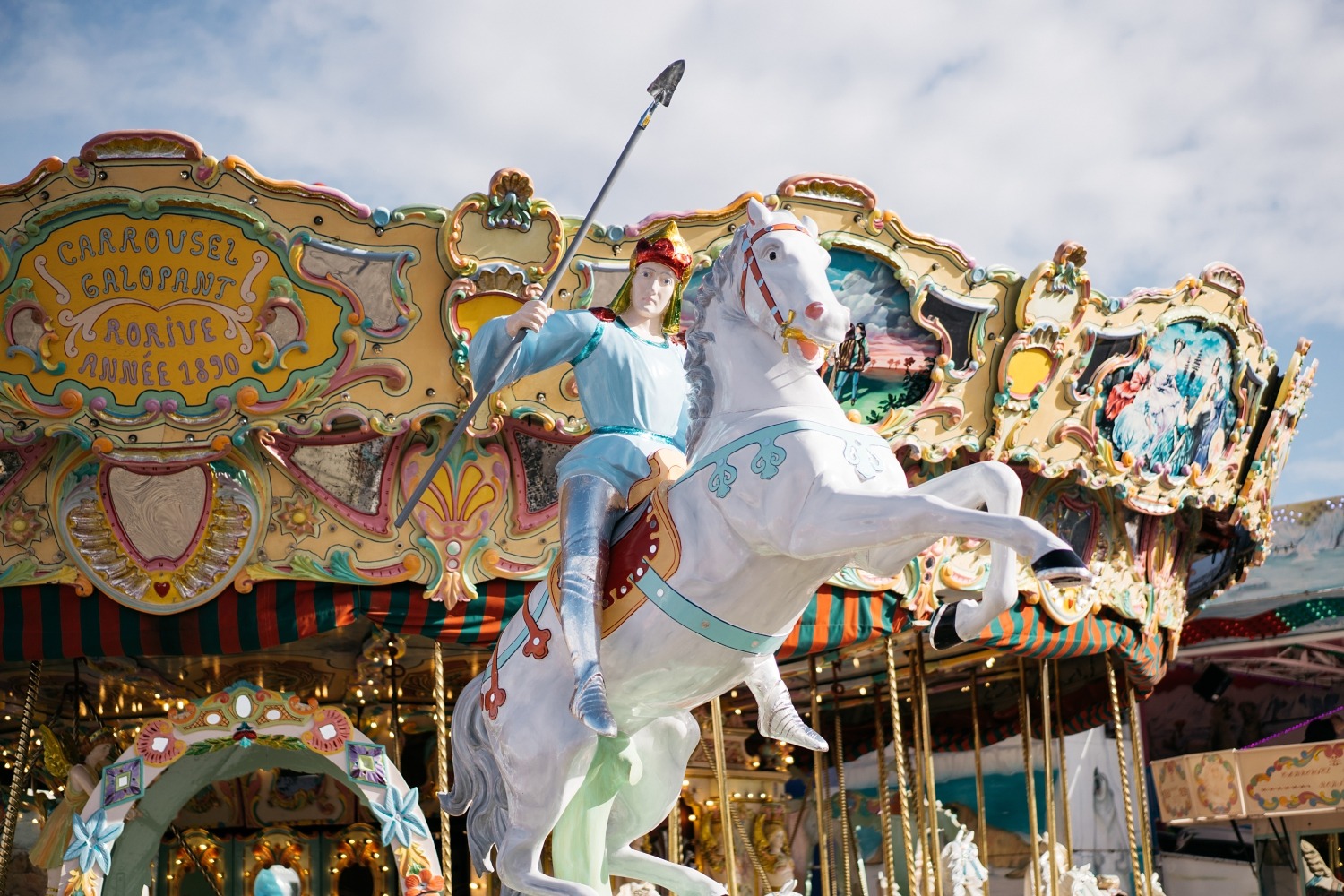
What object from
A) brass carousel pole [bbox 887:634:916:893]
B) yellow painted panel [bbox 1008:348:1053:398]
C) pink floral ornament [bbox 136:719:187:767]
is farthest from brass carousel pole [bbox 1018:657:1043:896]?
pink floral ornament [bbox 136:719:187:767]

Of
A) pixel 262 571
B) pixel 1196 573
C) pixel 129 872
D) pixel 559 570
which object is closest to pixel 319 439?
pixel 262 571

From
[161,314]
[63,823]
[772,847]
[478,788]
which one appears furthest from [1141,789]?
[478,788]

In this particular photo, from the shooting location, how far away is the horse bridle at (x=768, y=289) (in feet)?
11.7

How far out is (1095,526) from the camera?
10.5 metres

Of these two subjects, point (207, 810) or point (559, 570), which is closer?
point (559, 570)

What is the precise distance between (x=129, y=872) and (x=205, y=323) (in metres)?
3.39

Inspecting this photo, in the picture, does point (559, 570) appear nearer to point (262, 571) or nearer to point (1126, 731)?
point (262, 571)

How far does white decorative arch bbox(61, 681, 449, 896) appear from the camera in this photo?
8164mm

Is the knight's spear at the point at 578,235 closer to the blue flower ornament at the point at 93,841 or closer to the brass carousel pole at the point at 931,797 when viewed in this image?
the blue flower ornament at the point at 93,841

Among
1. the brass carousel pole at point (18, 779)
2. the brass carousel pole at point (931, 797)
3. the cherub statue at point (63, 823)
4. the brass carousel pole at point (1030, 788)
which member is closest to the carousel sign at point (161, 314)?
the brass carousel pole at point (18, 779)

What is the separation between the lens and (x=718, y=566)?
364cm

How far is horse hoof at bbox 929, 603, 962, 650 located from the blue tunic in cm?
98

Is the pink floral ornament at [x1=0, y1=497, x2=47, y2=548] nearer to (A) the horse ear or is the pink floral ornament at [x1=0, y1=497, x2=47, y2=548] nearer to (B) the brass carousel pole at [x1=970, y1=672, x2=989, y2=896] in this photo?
(A) the horse ear

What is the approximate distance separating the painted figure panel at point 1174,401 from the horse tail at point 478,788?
6.13 metres
